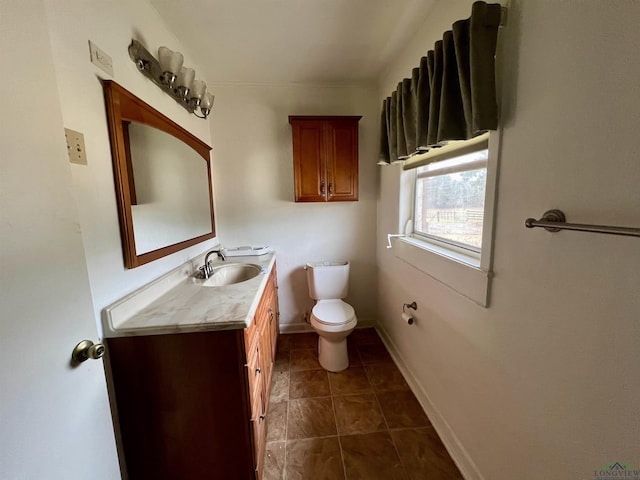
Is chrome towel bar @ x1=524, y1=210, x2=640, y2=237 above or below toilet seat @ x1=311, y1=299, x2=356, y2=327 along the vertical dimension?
above

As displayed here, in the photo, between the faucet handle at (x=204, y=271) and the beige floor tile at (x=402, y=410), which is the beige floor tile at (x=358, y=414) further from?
the faucet handle at (x=204, y=271)

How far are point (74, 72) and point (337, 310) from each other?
76.1 inches

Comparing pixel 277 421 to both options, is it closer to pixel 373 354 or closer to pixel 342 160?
pixel 373 354

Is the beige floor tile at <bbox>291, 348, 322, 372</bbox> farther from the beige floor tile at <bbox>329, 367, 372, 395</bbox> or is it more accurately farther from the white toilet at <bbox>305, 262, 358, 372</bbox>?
the beige floor tile at <bbox>329, 367, 372, 395</bbox>

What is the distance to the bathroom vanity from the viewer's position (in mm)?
982

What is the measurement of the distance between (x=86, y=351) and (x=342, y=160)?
Answer: 80.6 inches

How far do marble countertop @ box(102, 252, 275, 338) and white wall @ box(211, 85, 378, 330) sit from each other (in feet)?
3.25

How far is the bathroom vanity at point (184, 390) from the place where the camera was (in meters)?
0.98

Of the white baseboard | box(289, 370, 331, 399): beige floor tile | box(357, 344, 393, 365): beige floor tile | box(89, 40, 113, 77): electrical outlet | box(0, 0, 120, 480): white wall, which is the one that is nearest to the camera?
box(0, 0, 120, 480): white wall

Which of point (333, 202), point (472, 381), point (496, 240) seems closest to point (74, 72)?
point (496, 240)

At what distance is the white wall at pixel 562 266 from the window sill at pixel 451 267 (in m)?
0.05

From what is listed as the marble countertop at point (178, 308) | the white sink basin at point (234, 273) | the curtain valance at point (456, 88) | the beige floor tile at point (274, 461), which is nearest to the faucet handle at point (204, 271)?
the white sink basin at point (234, 273)

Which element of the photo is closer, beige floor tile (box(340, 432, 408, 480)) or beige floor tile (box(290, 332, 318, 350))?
beige floor tile (box(340, 432, 408, 480))

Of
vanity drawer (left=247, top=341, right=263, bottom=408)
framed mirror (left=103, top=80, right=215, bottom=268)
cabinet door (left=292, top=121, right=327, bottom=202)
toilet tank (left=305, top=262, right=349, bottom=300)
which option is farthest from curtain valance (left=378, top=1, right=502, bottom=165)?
framed mirror (left=103, top=80, right=215, bottom=268)
